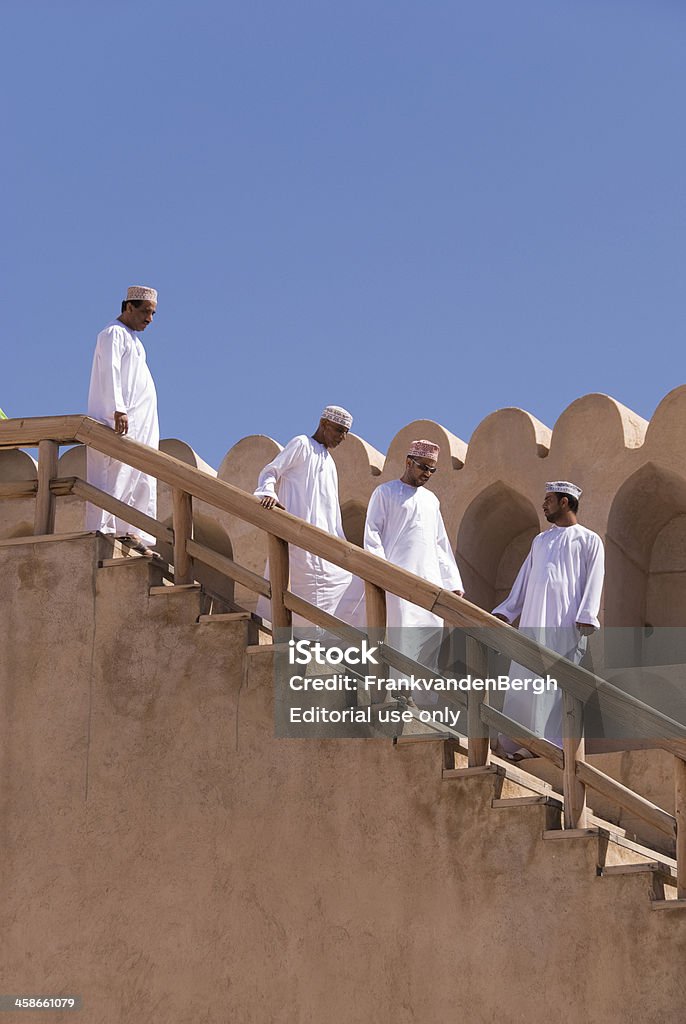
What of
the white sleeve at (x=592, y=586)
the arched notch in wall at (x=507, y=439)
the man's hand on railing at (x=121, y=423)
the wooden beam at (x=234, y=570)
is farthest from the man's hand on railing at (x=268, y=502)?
the arched notch in wall at (x=507, y=439)

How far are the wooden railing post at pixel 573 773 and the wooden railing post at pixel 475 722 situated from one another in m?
0.35

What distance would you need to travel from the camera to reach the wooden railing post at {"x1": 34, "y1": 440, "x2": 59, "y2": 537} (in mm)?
7996

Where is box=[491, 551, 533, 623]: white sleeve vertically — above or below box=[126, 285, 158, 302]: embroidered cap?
below

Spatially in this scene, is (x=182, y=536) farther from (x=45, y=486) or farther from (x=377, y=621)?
(x=377, y=621)

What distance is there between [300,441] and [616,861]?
298 centimetres

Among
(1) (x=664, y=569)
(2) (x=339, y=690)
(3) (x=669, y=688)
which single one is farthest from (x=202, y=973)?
(1) (x=664, y=569)

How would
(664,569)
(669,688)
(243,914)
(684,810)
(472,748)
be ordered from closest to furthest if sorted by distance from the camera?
1. (684,810)
2. (472,748)
3. (243,914)
4. (669,688)
5. (664,569)

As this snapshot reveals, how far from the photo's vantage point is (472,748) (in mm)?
6770

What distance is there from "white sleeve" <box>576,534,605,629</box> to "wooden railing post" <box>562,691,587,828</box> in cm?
182

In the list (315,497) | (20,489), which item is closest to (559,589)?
(315,497)

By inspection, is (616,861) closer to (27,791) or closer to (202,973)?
(202,973)

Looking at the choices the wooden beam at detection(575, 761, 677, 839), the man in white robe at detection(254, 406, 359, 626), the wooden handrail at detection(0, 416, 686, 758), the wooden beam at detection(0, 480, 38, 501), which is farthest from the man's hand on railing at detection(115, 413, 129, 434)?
the wooden beam at detection(575, 761, 677, 839)

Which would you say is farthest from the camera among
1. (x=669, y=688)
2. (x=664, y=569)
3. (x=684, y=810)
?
(x=664, y=569)

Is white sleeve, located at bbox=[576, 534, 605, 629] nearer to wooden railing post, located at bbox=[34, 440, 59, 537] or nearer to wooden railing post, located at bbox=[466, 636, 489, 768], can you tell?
wooden railing post, located at bbox=[466, 636, 489, 768]
